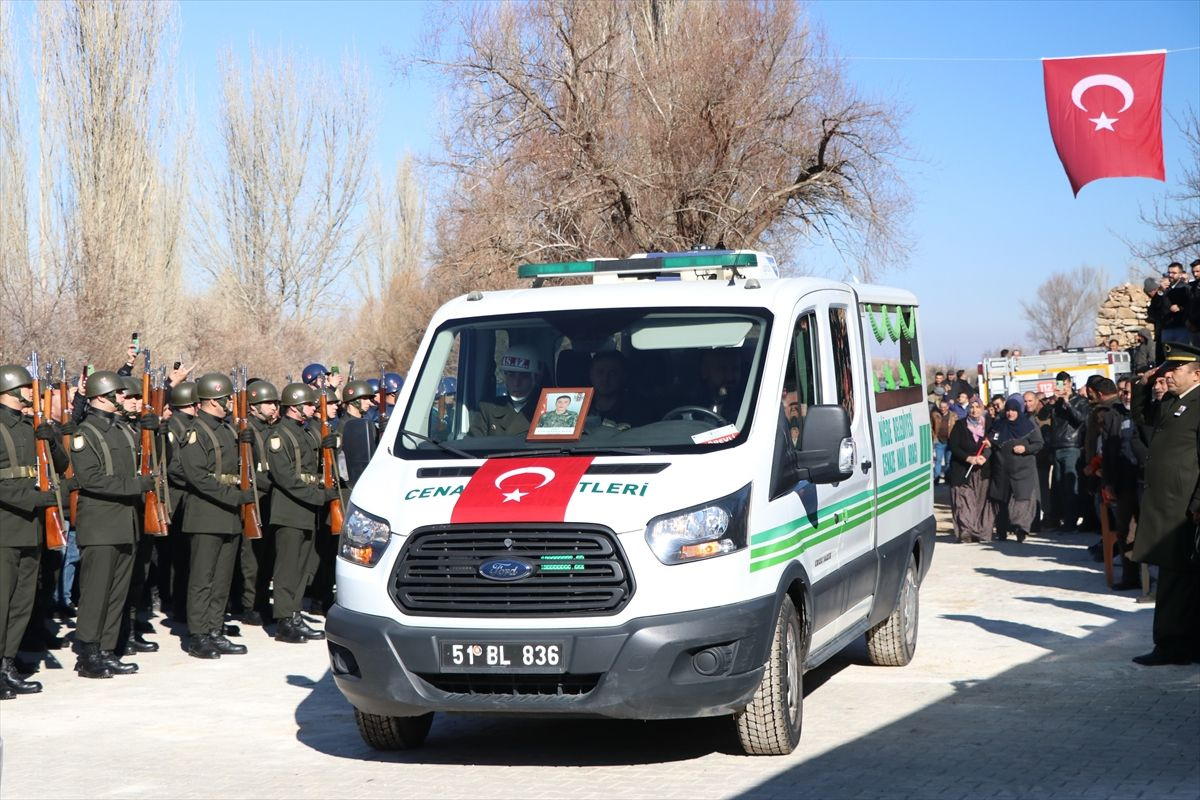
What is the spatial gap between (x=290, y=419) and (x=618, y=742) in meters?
5.83

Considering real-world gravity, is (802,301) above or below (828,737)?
above

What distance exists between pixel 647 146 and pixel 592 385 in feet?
63.6

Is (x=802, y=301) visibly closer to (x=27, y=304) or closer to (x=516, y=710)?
(x=516, y=710)

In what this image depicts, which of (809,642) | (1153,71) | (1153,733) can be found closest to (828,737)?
(809,642)

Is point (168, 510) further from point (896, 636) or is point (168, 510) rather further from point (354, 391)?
point (896, 636)

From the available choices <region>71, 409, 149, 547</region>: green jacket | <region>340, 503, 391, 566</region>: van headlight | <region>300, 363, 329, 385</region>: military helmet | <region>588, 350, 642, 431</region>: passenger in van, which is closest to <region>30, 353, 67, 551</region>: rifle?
<region>71, 409, 149, 547</region>: green jacket

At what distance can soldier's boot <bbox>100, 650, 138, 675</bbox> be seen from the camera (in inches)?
442

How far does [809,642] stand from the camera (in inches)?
317

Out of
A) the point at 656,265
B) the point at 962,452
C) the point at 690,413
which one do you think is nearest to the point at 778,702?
the point at 690,413

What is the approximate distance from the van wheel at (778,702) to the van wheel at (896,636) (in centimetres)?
272

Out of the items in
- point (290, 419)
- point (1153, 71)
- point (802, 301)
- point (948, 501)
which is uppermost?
point (1153, 71)

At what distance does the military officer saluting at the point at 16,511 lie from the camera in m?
10.5

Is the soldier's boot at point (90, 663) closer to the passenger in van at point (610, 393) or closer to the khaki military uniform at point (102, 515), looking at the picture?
the khaki military uniform at point (102, 515)

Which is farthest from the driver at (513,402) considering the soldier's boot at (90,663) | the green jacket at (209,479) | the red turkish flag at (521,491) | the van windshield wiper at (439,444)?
the green jacket at (209,479)
